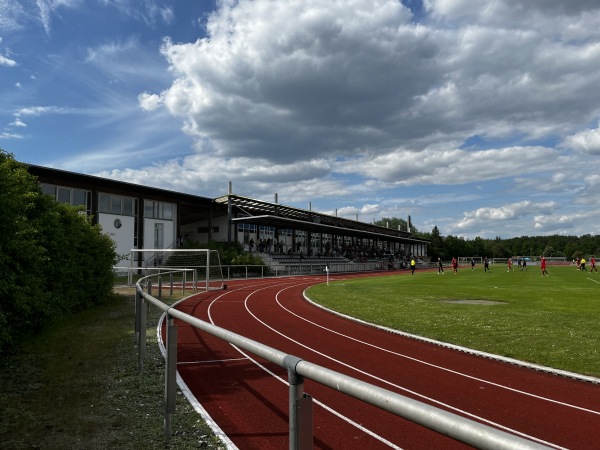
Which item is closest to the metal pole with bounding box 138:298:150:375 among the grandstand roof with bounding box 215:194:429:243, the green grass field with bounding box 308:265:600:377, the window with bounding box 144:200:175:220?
the green grass field with bounding box 308:265:600:377

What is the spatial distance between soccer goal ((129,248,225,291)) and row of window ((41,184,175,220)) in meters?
4.38

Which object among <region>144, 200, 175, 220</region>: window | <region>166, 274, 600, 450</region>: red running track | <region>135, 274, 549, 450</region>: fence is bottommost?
<region>166, 274, 600, 450</region>: red running track

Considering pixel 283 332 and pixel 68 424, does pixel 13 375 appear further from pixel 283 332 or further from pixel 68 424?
pixel 283 332

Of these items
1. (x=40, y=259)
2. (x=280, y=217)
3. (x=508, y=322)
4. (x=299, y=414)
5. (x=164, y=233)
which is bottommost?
(x=508, y=322)

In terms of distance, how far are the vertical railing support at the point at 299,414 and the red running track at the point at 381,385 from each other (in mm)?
3000

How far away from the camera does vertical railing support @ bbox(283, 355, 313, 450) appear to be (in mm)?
2320

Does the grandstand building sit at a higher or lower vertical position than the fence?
higher

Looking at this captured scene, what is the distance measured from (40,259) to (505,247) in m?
188

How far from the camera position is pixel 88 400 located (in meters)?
6.35

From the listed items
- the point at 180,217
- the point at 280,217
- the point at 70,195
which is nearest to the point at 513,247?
the point at 280,217

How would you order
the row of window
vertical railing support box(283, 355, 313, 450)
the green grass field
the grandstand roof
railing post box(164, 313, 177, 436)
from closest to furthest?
1. vertical railing support box(283, 355, 313, 450)
2. railing post box(164, 313, 177, 436)
3. the green grass field
4. the row of window
5. the grandstand roof

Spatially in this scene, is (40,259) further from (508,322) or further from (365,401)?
(508,322)

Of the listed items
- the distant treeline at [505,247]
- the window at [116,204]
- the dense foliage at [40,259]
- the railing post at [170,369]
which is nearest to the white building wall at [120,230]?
the window at [116,204]

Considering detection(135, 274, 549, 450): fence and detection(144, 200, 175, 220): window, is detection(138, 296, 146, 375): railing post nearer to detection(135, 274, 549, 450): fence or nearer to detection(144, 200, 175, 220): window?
detection(135, 274, 549, 450): fence
